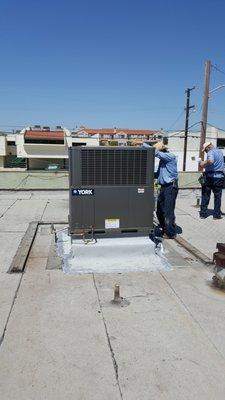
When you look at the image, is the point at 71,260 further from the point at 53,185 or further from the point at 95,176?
the point at 53,185

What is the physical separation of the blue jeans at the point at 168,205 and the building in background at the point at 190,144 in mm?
41025

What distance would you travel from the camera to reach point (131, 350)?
10.8 feet

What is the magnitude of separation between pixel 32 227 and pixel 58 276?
117 inches

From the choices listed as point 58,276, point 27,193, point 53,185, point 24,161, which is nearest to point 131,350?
point 58,276

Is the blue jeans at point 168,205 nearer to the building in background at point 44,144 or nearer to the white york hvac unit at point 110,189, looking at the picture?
the white york hvac unit at point 110,189

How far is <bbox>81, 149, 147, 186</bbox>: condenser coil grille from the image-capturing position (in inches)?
217

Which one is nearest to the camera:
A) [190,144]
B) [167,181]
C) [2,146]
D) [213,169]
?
[167,181]

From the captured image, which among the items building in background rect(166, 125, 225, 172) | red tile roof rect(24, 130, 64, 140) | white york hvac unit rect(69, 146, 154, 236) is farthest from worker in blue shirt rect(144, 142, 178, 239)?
red tile roof rect(24, 130, 64, 140)

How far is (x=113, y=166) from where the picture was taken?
558cm

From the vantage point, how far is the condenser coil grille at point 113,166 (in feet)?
18.1

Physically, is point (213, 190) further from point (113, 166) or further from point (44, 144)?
point (44, 144)

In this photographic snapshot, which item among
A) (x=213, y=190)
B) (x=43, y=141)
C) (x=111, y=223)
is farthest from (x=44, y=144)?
(x=111, y=223)

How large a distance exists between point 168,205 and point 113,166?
179cm

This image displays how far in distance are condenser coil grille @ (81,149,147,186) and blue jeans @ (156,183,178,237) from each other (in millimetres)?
1403
